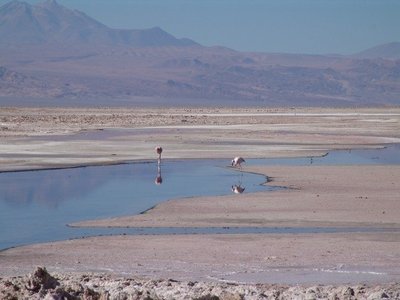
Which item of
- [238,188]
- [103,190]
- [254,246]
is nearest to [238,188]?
[238,188]

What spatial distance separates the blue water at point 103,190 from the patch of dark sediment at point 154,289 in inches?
174

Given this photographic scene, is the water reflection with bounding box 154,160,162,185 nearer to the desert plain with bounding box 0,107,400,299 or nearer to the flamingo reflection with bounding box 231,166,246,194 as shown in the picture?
the desert plain with bounding box 0,107,400,299

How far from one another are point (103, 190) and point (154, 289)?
13.2m

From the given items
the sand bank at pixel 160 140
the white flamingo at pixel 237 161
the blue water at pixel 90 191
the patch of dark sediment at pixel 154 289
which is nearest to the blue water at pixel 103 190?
the blue water at pixel 90 191

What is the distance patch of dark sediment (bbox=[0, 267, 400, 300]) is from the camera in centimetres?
1050

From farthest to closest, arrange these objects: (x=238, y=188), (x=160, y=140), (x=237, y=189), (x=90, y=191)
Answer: (x=160, y=140) → (x=238, y=188) → (x=90, y=191) → (x=237, y=189)

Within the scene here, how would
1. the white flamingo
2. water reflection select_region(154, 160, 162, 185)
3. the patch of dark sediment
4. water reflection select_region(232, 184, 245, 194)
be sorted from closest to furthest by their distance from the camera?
the patch of dark sediment
water reflection select_region(232, 184, 245, 194)
water reflection select_region(154, 160, 162, 185)
the white flamingo

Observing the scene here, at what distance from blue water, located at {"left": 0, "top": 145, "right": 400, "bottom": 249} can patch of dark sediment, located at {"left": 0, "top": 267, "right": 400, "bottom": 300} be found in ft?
14.5

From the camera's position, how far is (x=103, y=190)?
80.2 feet

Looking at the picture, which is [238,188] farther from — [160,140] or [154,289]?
[160,140]

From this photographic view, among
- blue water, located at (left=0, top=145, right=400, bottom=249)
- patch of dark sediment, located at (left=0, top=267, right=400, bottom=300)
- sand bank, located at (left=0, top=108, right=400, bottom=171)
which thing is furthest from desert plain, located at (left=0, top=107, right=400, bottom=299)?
blue water, located at (left=0, top=145, right=400, bottom=249)

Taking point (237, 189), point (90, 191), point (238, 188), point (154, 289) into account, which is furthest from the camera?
point (238, 188)

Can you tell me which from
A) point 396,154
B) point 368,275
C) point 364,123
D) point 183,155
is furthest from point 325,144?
point 368,275

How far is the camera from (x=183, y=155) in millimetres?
34969
